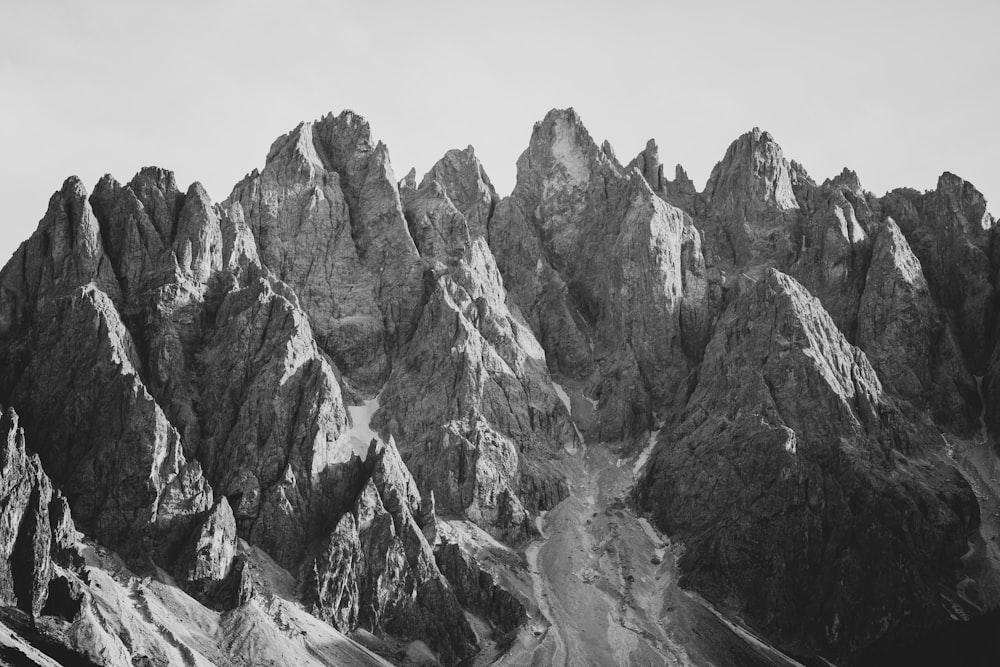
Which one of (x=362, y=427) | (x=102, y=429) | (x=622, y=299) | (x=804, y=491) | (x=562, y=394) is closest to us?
(x=102, y=429)

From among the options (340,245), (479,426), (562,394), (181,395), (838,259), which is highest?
(838,259)

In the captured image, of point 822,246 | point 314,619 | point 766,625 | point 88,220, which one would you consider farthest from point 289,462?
point 822,246

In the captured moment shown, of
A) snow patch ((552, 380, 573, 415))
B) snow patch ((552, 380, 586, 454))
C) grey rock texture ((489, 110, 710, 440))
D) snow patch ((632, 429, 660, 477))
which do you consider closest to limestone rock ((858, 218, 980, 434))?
grey rock texture ((489, 110, 710, 440))

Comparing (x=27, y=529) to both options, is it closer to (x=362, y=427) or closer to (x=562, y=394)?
(x=362, y=427)

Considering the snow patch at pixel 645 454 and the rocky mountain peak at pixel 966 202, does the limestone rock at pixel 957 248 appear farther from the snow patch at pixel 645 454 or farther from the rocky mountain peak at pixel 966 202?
the snow patch at pixel 645 454

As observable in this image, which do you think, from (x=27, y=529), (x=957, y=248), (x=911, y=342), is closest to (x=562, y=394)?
(x=911, y=342)

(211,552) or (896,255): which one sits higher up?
(896,255)

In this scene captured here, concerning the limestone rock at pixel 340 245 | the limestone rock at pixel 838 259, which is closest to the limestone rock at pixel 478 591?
the limestone rock at pixel 340 245
